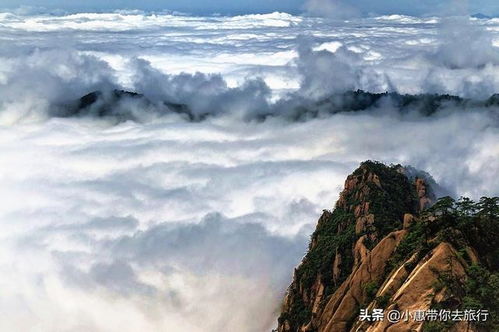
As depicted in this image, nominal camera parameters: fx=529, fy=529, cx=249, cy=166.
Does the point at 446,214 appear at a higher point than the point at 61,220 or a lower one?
higher

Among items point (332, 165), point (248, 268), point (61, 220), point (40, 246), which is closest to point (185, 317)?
point (248, 268)

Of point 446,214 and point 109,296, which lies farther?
point 109,296

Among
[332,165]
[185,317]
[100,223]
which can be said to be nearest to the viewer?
[185,317]

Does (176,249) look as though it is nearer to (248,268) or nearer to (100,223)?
(248,268)

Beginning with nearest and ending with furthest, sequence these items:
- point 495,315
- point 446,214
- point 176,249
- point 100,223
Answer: point 495,315, point 446,214, point 176,249, point 100,223

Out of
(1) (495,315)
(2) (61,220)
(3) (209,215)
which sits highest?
(1) (495,315)

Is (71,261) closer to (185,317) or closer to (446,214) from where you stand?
(185,317)

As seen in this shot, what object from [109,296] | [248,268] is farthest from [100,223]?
[248,268]
